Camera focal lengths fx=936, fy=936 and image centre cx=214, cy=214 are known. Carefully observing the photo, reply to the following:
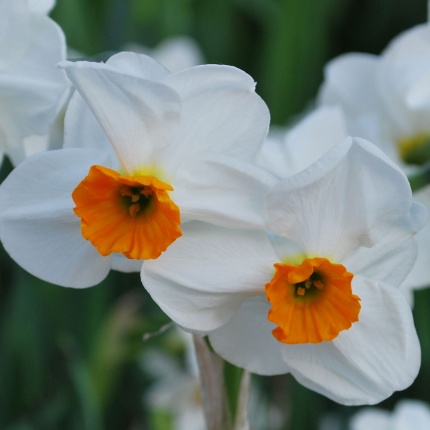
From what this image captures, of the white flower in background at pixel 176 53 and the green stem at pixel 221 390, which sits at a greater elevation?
the green stem at pixel 221 390

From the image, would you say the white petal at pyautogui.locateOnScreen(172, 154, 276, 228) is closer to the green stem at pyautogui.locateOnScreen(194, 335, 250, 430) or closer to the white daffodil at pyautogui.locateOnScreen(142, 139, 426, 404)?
the white daffodil at pyautogui.locateOnScreen(142, 139, 426, 404)

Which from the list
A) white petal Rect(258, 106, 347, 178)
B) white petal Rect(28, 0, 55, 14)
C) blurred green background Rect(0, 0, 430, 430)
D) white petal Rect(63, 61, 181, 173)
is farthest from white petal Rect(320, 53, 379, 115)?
white petal Rect(63, 61, 181, 173)

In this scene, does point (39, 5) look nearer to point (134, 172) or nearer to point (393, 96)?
point (134, 172)

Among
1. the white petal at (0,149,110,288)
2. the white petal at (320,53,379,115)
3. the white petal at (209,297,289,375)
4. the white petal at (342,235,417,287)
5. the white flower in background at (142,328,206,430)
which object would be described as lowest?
the white flower in background at (142,328,206,430)

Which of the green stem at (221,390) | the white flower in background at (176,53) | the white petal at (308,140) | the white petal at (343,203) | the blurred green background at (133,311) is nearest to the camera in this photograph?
the white petal at (343,203)

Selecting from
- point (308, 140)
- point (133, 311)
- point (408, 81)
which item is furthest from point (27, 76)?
point (133, 311)

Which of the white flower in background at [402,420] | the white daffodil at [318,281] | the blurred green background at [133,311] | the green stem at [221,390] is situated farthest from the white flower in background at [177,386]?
the white daffodil at [318,281]

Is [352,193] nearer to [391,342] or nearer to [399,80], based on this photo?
[391,342]

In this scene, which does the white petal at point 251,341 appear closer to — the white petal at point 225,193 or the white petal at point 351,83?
the white petal at point 225,193
